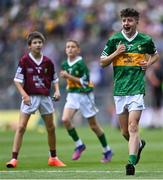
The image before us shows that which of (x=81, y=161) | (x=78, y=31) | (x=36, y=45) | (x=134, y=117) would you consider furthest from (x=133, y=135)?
(x=78, y=31)

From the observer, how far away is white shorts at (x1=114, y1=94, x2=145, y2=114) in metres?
13.5

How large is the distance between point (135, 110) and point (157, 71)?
19449 millimetres

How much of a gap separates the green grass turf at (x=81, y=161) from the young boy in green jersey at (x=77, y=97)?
1.49ft

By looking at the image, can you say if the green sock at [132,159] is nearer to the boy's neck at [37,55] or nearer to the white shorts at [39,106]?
the white shorts at [39,106]

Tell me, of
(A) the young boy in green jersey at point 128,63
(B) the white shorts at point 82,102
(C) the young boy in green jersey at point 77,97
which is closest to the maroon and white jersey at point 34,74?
(C) the young boy in green jersey at point 77,97

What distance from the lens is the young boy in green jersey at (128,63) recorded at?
13.6 metres

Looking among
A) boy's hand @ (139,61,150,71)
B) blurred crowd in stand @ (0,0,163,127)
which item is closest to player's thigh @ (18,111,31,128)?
boy's hand @ (139,61,150,71)

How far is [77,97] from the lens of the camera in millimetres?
18062

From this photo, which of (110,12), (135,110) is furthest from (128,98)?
(110,12)

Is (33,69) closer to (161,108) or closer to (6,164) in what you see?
(6,164)

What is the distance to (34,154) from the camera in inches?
754

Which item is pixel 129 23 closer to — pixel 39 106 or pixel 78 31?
pixel 39 106

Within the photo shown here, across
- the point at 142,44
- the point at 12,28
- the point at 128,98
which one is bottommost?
the point at 128,98

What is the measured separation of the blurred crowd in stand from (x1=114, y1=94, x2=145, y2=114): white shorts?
18940 mm
